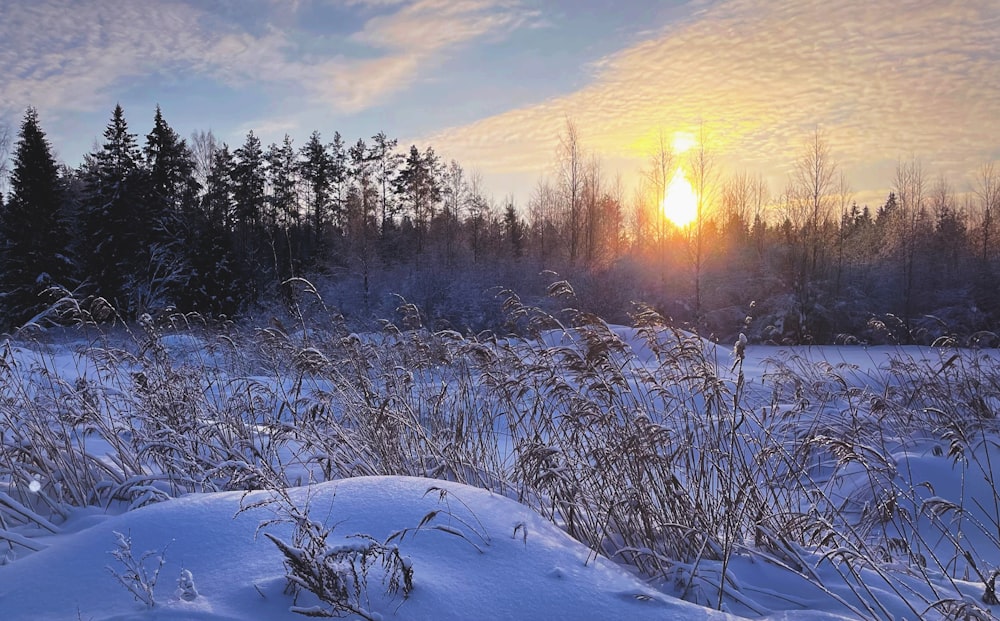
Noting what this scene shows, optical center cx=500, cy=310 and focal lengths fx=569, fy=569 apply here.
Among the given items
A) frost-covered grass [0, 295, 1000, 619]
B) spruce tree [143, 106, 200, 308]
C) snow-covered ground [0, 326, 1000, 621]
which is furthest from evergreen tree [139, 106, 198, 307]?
snow-covered ground [0, 326, 1000, 621]

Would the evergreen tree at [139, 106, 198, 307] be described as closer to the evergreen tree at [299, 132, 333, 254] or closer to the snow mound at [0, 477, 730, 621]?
the evergreen tree at [299, 132, 333, 254]

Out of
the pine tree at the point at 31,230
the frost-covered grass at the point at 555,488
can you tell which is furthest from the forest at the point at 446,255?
the frost-covered grass at the point at 555,488

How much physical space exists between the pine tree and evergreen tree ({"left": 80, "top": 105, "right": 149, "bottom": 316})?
1.02 metres

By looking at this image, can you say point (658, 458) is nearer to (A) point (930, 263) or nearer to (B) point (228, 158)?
(A) point (930, 263)

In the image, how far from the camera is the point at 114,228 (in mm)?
26547

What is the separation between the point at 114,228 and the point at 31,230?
3022 millimetres

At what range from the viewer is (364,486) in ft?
8.75

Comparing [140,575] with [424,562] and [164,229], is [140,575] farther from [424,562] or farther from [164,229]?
[164,229]

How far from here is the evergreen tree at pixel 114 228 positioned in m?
26.3

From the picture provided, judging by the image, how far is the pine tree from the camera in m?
24.3

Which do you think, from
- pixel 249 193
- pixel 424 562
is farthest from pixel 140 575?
pixel 249 193

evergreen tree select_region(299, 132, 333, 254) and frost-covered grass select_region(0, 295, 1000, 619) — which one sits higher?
evergreen tree select_region(299, 132, 333, 254)

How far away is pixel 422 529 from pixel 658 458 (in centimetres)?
125

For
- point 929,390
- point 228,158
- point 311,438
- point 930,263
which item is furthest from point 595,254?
point 311,438
